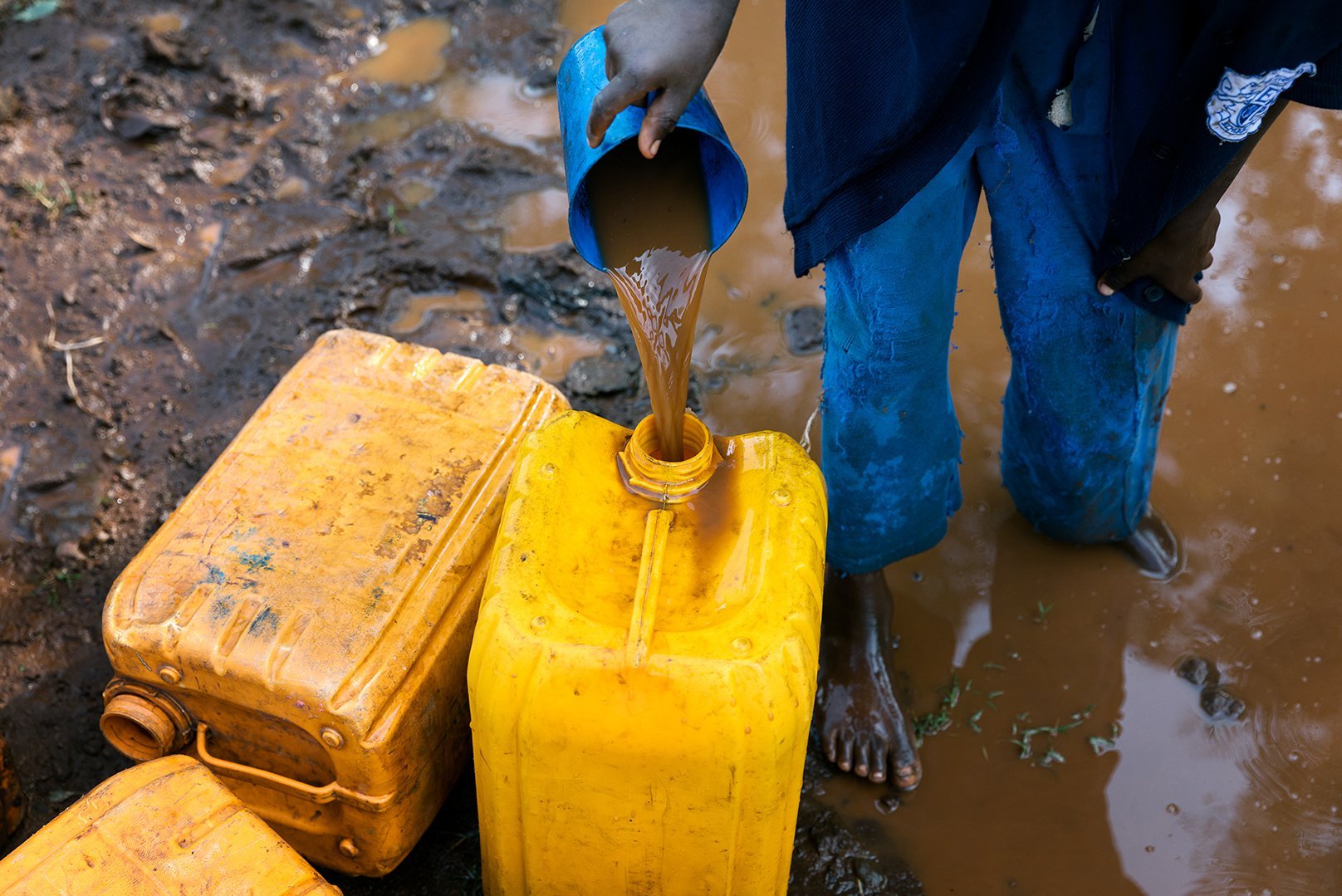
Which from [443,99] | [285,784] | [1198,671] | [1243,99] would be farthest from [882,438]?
[443,99]

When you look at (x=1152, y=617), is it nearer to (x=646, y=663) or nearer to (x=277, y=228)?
(x=646, y=663)

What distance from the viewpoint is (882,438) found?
6.15 ft

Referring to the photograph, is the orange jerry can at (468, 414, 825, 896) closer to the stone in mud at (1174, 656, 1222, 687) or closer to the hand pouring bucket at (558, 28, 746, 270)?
the hand pouring bucket at (558, 28, 746, 270)

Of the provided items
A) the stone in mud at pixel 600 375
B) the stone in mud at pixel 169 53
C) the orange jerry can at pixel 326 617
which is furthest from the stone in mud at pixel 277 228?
the orange jerry can at pixel 326 617

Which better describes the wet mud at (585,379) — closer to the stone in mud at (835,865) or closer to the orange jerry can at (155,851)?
the stone in mud at (835,865)

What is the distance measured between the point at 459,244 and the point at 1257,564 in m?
2.16

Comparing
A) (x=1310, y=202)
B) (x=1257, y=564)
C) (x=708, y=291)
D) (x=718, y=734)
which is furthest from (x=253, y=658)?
(x=1310, y=202)

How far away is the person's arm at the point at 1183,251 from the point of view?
5.31 ft

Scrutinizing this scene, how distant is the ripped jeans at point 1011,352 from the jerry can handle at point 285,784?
0.96 m

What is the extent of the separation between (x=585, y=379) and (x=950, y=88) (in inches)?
56.2

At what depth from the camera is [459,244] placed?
303 centimetres

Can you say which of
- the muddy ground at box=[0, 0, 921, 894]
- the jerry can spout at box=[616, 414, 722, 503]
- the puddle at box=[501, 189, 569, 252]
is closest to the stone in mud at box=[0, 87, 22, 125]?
the muddy ground at box=[0, 0, 921, 894]

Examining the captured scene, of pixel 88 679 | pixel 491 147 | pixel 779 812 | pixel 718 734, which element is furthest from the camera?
pixel 491 147

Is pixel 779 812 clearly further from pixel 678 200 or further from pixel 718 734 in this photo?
pixel 678 200
